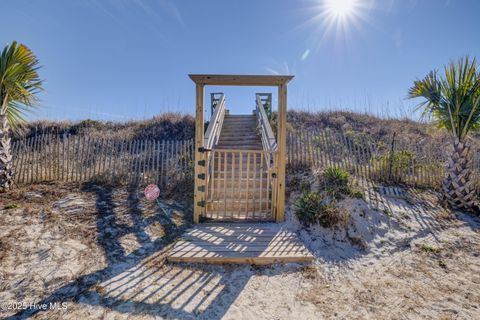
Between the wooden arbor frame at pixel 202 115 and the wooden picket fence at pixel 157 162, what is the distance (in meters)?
1.87

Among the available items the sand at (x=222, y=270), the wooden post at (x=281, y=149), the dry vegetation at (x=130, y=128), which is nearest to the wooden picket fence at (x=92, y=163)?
the sand at (x=222, y=270)

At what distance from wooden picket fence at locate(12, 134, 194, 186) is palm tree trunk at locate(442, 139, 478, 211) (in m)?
6.38

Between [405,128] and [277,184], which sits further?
[405,128]

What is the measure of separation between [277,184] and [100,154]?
491 cm

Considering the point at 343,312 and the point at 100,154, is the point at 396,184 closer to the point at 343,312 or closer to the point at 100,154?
the point at 343,312

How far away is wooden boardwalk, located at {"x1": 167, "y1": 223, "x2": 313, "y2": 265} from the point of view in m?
2.99

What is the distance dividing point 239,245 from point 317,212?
63.4 inches

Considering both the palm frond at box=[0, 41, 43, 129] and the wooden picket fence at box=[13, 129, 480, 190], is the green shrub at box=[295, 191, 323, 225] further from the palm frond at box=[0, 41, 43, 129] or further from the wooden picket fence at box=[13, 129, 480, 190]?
the palm frond at box=[0, 41, 43, 129]

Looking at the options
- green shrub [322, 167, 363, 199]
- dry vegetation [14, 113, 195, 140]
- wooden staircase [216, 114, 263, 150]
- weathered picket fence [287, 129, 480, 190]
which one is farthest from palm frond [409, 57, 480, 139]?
dry vegetation [14, 113, 195, 140]

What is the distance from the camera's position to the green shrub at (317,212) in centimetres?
385

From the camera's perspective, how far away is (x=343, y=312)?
2180 mm

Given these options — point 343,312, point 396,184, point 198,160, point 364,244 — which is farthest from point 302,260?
point 396,184

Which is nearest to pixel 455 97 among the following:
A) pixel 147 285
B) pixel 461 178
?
pixel 461 178

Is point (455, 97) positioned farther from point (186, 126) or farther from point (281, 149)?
point (186, 126)
